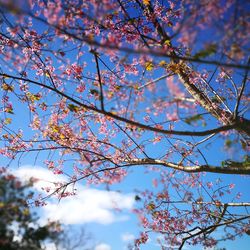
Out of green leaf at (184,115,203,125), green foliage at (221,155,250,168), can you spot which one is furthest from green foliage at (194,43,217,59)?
green foliage at (221,155,250,168)

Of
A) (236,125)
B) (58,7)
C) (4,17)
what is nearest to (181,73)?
(236,125)

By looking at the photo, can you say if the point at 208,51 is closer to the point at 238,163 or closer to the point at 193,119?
the point at 193,119

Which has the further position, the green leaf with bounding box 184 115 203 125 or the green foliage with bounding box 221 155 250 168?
the green foliage with bounding box 221 155 250 168

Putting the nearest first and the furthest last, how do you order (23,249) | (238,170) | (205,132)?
(205,132) < (238,170) < (23,249)

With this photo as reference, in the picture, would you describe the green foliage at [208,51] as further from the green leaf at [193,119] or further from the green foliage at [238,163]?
the green foliage at [238,163]

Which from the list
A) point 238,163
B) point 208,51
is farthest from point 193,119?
point 238,163

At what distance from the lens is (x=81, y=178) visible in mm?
7527

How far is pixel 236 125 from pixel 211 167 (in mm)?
1435

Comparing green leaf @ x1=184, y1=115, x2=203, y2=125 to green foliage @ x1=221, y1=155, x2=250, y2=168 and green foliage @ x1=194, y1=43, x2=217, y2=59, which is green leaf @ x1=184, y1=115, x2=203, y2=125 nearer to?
green foliage @ x1=194, y1=43, x2=217, y2=59

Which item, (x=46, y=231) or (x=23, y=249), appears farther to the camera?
(x=46, y=231)

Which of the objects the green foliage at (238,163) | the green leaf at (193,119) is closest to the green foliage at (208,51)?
the green leaf at (193,119)

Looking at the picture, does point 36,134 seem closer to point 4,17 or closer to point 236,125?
point 4,17

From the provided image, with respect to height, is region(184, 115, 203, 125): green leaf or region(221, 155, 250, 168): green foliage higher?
region(221, 155, 250, 168): green foliage

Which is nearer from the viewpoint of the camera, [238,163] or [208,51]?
[208,51]
